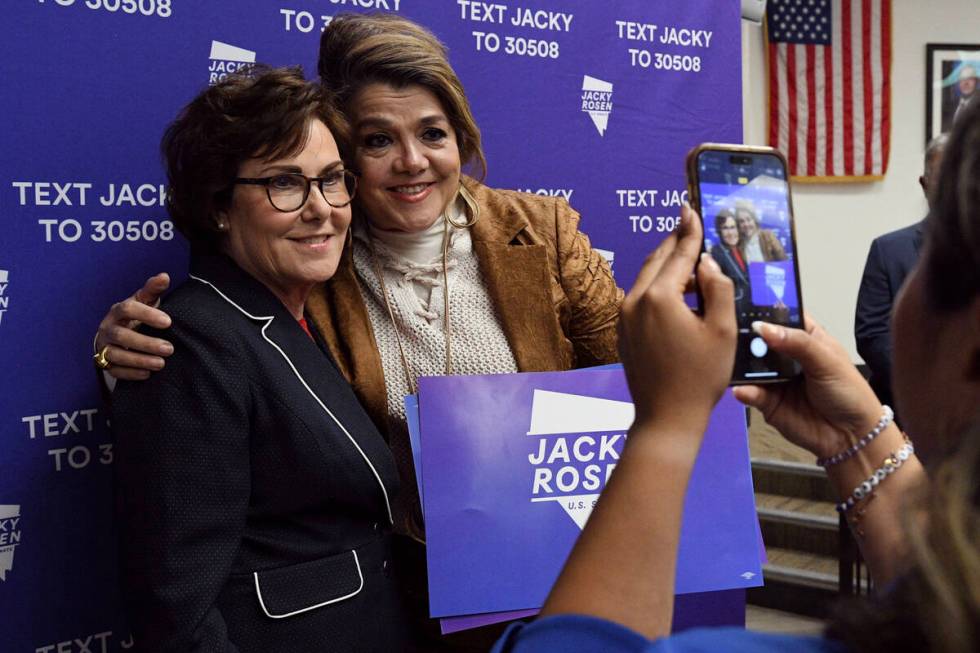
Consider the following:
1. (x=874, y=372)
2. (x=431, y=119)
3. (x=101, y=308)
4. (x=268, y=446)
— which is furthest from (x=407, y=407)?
(x=874, y=372)

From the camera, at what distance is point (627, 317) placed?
83 cm

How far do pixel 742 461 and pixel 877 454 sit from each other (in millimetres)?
892

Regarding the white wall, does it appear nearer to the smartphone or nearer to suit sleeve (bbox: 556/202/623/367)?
suit sleeve (bbox: 556/202/623/367)

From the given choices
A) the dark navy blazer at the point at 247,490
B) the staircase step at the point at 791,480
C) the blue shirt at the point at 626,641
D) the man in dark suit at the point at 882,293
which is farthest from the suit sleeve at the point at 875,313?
the blue shirt at the point at 626,641

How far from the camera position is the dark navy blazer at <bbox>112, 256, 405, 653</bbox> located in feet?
4.49

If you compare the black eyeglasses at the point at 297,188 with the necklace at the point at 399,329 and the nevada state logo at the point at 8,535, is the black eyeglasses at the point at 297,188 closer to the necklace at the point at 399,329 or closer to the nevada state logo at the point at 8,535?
the necklace at the point at 399,329

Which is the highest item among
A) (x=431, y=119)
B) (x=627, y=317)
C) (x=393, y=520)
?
(x=431, y=119)

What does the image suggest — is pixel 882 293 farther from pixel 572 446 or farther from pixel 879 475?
pixel 879 475

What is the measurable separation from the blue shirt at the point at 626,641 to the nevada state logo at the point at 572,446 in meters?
1.01

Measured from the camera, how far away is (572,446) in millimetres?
1773

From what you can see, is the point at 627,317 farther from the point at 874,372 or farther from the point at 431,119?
the point at 874,372

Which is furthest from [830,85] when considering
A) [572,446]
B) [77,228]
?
[77,228]

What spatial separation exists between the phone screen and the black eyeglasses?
76 centimetres

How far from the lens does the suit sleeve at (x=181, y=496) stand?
136cm
